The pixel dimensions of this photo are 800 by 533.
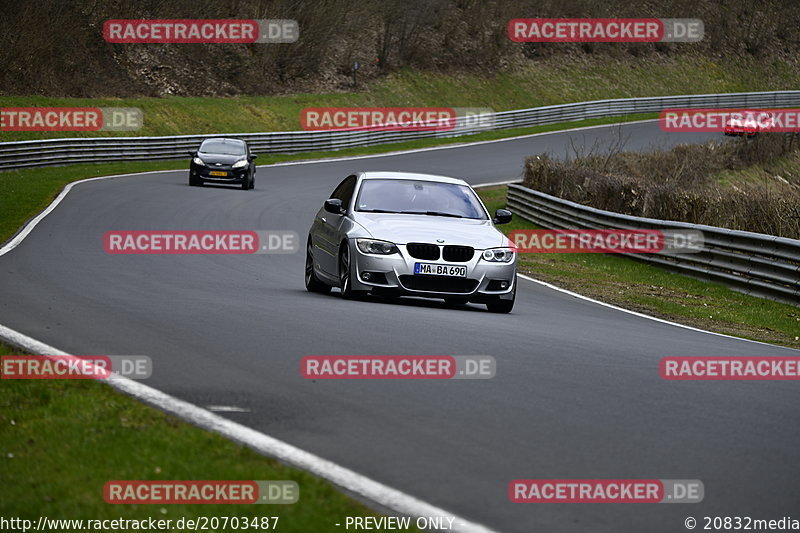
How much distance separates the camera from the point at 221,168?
3453cm

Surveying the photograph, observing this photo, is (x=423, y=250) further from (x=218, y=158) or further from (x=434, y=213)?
(x=218, y=158)

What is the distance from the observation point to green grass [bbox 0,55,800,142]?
50.6 meters

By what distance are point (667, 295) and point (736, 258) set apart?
189 cm

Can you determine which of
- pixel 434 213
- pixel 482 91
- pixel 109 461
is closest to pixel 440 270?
pixel 434 213

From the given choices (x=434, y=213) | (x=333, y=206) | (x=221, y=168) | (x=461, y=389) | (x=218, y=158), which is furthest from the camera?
(x=218, y=158)

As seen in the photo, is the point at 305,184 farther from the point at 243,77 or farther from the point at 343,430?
the point at 343,430

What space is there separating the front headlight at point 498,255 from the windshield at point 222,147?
22.6 metres

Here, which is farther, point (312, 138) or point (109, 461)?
point (312, 138)

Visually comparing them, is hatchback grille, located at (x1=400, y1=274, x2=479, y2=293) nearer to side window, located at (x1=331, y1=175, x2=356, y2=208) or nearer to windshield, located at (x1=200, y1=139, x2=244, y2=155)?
side window, located at (x1=331, y1=175, x2=356, y2=208)

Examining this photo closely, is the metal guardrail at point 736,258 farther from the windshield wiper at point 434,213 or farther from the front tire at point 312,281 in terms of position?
the front tire at point 312,281

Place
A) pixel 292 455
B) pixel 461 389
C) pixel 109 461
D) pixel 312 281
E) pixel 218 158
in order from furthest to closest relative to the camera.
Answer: pixel 218 158 → pixel 312 281 → pixel 461 389 → pixel 292 455 → pixel 109 461

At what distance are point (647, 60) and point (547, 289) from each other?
6722 cm

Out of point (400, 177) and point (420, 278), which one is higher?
point (400, 177)

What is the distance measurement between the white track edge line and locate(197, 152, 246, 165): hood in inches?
1077
